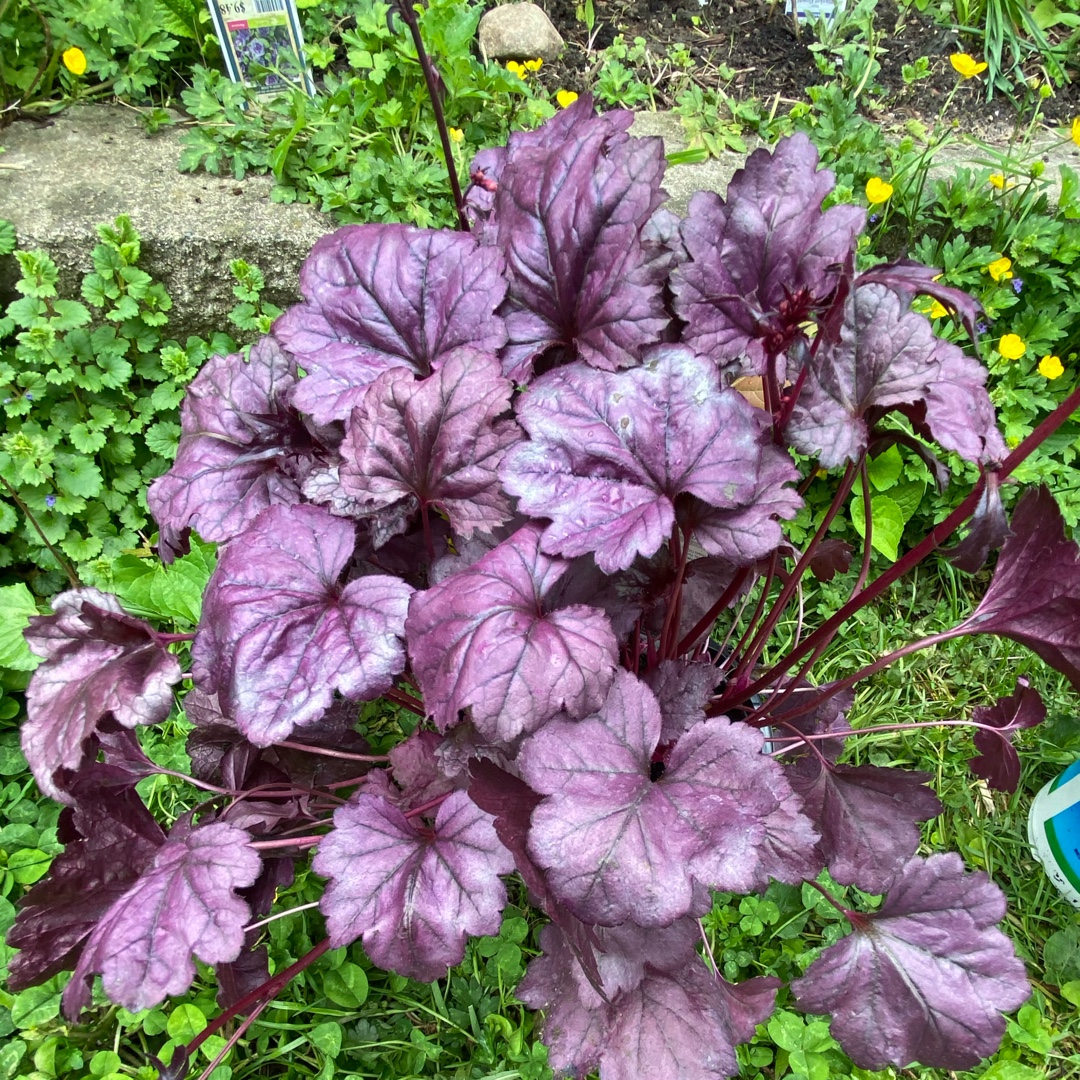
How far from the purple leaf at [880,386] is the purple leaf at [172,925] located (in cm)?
91

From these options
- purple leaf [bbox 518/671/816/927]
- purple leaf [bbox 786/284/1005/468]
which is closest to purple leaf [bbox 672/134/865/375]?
purple leaf [bbox 786/284/1005/468]

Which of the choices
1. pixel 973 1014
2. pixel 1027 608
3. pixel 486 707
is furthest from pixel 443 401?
pixel 973 1014

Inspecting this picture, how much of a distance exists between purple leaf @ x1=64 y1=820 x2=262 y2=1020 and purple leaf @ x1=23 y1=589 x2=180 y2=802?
0.17 m

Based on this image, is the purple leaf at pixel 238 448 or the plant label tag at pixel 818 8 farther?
the plant label tag at pixel 818 8

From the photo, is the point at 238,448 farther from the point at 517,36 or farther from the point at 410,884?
the point at 517,36

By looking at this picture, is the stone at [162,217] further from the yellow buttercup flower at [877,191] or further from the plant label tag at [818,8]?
the plant label tag at [818,8]

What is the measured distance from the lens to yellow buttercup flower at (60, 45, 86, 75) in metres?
2.21

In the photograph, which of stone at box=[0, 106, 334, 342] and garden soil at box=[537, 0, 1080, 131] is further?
garden soil at box=[537, 0, 1080, 131]

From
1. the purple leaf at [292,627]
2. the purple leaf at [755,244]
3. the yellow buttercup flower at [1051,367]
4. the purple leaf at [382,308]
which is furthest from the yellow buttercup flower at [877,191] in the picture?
the purple leaf at [292,627]

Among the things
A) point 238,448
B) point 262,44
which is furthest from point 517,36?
point 238,448

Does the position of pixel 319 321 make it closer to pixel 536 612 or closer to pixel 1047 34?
pixel 536 612

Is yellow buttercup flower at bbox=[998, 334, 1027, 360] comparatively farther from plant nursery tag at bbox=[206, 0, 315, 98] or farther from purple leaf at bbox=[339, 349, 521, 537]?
plant nursery tag at bbox=[206, 0, 315, 98]

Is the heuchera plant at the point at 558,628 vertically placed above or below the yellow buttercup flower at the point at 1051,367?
above

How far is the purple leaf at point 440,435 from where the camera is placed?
1.13 m
